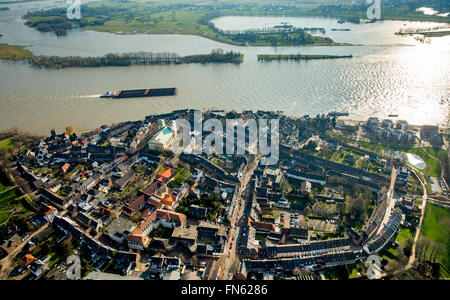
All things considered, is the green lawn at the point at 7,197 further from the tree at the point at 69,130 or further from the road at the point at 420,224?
the road at the point at 420,224

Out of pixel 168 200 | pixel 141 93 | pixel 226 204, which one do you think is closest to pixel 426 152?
pixel 226 204

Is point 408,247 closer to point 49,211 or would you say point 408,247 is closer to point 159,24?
point 49,211

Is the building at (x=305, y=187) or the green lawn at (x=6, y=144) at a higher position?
the green lawn at (x=6, y=144)

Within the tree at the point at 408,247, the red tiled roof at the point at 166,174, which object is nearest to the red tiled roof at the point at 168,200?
the red tiled roof at the point at 166,174

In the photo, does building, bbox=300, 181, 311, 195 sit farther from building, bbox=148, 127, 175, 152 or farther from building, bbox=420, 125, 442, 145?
building, bbox=420, 125, 442, 145

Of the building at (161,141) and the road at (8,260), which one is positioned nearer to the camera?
the road at (8,260)

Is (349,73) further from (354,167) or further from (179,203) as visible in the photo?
(179,203)

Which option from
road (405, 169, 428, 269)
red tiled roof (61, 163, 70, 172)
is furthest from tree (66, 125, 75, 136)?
road (405, 169, 428, 269)
